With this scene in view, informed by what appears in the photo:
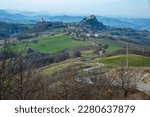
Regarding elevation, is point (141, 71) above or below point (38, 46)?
above

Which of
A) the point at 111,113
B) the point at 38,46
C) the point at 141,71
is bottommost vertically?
the point at 38,46

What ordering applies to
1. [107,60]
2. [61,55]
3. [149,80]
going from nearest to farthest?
[149,80] < [107,60] < [61,55]

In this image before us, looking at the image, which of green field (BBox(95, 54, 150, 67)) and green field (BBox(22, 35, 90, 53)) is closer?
green field (BBox(95, 54, 150, 67))

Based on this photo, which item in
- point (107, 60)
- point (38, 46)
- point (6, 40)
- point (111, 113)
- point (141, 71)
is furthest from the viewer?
point (38, 46)

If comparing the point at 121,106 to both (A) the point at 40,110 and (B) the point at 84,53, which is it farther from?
(B) the point at 84,53

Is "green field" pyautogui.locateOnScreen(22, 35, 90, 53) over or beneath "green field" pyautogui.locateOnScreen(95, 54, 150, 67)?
beneath

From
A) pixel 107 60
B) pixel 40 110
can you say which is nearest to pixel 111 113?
pixel 40 110

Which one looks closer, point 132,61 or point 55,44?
point 132,61

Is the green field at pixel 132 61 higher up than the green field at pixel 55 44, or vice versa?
the green field at pixel 132 61

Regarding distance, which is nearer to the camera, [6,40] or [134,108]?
[134,108]

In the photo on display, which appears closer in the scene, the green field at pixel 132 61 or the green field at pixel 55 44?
the green field at pixel 132 61

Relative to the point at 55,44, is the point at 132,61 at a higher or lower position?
higher
